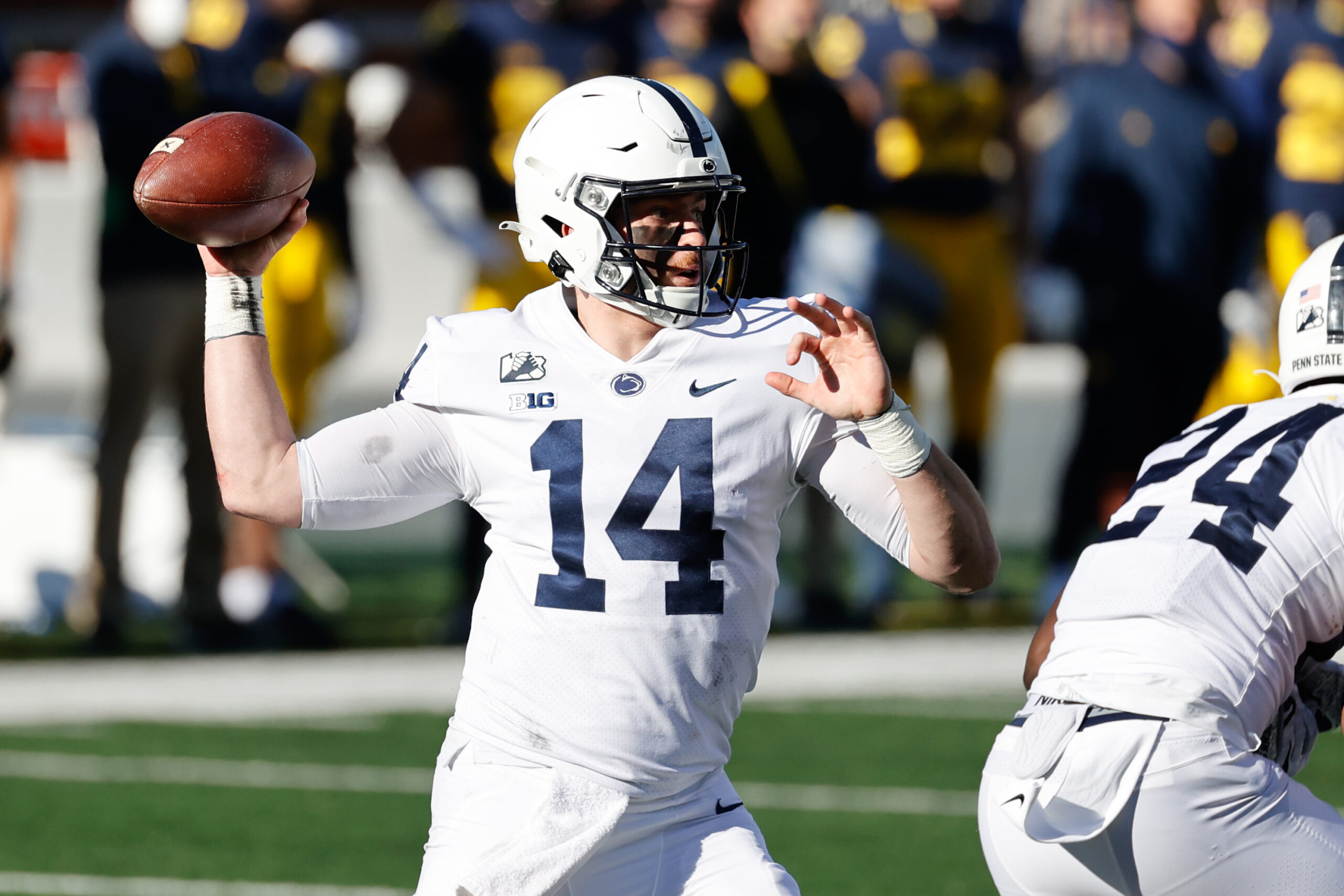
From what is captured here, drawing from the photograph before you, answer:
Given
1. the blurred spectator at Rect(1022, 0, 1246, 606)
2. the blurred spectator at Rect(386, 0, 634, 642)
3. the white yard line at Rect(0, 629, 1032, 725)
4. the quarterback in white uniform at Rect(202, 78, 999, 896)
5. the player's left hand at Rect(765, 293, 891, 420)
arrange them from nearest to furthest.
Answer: the player's left hand at Rect(765, 293, 891, 420)
the quarterback in white uniform at Rect(202, 78, 999, 896)
the white yard line at Rect(0, 629, 1032, 725)
the blurred spectator at Rect(386, 0, 634, 642)
the blurred spectator at Rect(1022, 0, 1246, 606)

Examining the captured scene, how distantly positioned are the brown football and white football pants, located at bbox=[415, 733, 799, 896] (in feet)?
2.90

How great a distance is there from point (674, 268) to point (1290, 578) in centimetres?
103

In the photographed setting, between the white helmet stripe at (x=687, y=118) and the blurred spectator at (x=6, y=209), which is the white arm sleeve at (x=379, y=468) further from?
the blurred spectator at (x=6, y=209)

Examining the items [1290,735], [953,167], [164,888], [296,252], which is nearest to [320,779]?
[164,888]

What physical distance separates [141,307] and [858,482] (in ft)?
18.0

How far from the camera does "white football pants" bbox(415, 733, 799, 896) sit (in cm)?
308

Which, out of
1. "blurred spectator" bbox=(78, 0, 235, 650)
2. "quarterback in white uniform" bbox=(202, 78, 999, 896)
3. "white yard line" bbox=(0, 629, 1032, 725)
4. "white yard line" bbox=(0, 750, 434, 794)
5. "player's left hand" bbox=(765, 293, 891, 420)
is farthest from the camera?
"blurred spectator" bbox=(78, 0, 235, 650)

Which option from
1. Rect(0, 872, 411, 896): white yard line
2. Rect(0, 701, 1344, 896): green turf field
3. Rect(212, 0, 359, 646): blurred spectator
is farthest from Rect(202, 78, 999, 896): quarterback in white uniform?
Rect(212, 0, 359, 646): blurred spectator

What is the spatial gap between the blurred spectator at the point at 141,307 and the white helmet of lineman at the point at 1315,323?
5.30m

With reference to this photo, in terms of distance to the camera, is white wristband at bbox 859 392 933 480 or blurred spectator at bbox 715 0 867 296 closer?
white wristband at bbox 859 392 933 480

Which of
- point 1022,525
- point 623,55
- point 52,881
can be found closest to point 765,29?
point 623,55

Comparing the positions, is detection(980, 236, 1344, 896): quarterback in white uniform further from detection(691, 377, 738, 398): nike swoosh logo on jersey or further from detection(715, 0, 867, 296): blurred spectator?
detection(715, 0, 867, 296): blurred spectator

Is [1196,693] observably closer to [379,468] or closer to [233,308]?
[379,468]

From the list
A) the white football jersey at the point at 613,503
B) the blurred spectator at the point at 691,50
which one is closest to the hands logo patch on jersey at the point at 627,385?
the white football jersey at the point at 613,503
